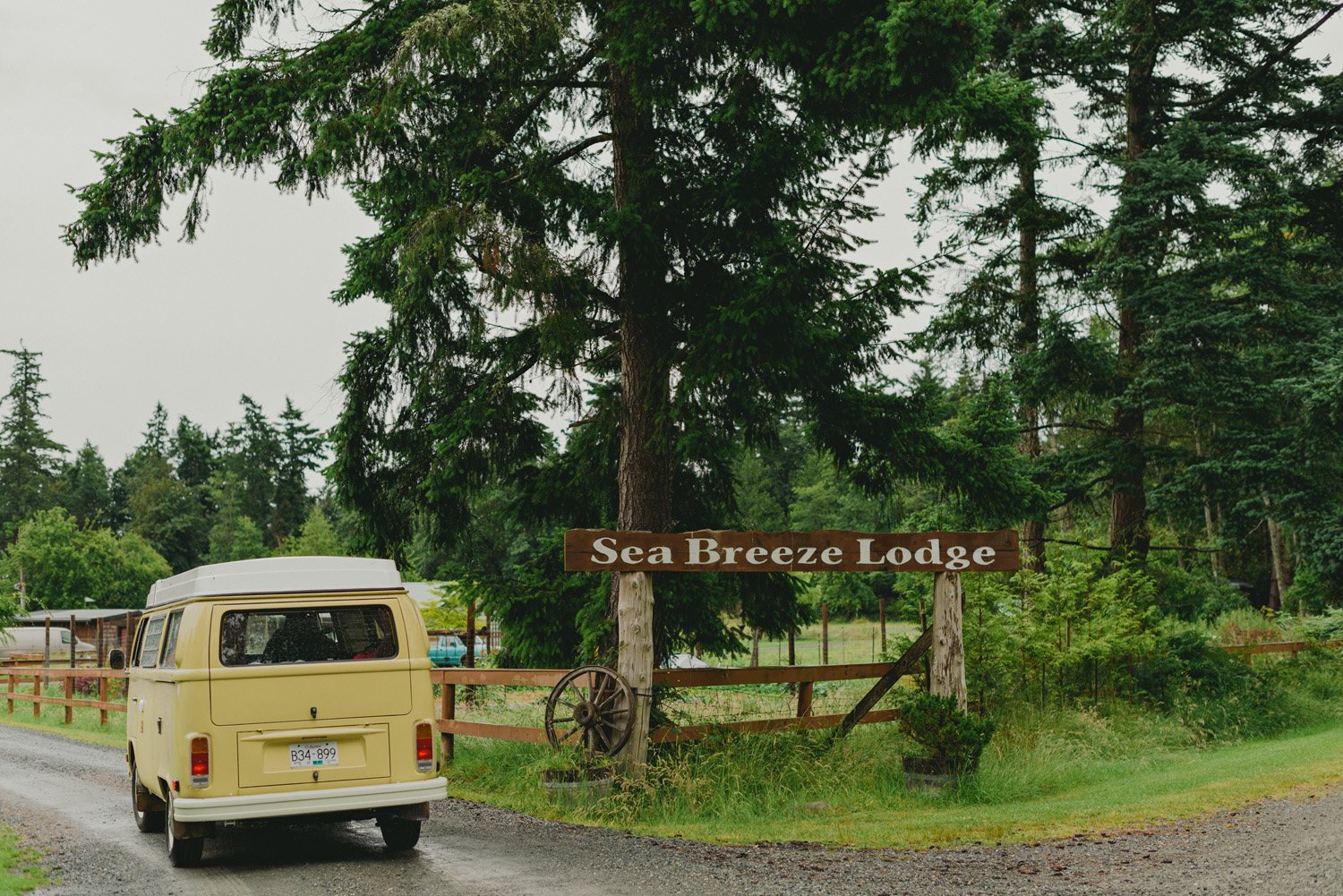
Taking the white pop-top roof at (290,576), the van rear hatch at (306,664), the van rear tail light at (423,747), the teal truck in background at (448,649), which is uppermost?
the white pop-top roof at (290,576)

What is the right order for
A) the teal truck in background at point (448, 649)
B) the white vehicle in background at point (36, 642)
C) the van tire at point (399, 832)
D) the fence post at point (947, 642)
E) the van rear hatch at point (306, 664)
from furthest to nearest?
the white vehicle in background at point (36, 642) < the teal truck in background at point (448, 649) < the fence post at point (947, 642) < the van tire at point (399, 832) < the van rear hatch at point (306, 664)

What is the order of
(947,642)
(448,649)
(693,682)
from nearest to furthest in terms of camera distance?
(693,682)
(947,642)
(448,649)

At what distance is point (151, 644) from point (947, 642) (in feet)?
24.3

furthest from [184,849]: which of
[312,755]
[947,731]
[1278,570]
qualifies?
[1278,570]

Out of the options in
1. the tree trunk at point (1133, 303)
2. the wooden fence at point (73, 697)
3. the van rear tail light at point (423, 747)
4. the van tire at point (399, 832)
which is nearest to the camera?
the van rear tail light at point (423, 747)

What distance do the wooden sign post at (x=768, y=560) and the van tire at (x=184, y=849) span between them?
11.7 feet

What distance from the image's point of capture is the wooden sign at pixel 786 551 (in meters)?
9.68

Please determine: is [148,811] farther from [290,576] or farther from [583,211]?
[583,211]

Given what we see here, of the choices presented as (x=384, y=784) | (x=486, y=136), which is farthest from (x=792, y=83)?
(x=384, y=784)

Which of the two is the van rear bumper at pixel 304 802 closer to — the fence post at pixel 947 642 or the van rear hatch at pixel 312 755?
the van rear hatch at pixel 312 755

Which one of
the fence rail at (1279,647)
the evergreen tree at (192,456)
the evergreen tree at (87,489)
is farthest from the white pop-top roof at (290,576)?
the evergreen tree at (192,456)

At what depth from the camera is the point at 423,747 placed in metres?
7.73

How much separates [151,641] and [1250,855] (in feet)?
28.2

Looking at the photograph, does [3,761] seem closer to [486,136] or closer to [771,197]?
[486,136]
